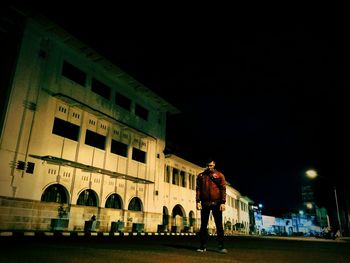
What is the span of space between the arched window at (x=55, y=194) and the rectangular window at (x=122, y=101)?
28.5 ft

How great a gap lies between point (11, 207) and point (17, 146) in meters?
3.11

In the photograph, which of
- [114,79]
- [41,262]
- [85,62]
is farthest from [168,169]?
[41,262]

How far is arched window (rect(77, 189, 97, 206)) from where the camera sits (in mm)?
18906

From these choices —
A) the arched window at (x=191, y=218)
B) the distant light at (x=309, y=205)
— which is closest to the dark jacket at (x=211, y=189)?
the arched window at (x=191, y=218)

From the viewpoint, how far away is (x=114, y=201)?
71.2 feet

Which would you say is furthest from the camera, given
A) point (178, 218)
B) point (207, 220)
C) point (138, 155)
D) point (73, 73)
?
point (178, 218)

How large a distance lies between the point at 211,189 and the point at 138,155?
62.6 feet

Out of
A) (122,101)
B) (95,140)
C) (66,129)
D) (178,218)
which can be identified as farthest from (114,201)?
(178,218)

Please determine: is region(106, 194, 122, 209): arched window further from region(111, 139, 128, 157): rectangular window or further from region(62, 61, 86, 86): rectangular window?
region(62, 61, 86, 86): rectangular window

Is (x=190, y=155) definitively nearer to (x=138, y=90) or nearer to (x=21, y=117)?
(x=138, y=90)

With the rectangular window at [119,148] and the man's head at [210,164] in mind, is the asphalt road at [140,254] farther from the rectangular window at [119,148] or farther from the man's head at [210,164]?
the rectangular window at [119,148]

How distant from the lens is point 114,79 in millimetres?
23594

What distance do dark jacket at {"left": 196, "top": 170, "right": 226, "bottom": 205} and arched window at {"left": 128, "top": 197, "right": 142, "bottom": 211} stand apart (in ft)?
58.6

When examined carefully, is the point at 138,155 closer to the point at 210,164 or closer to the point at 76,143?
the point at 76,143
